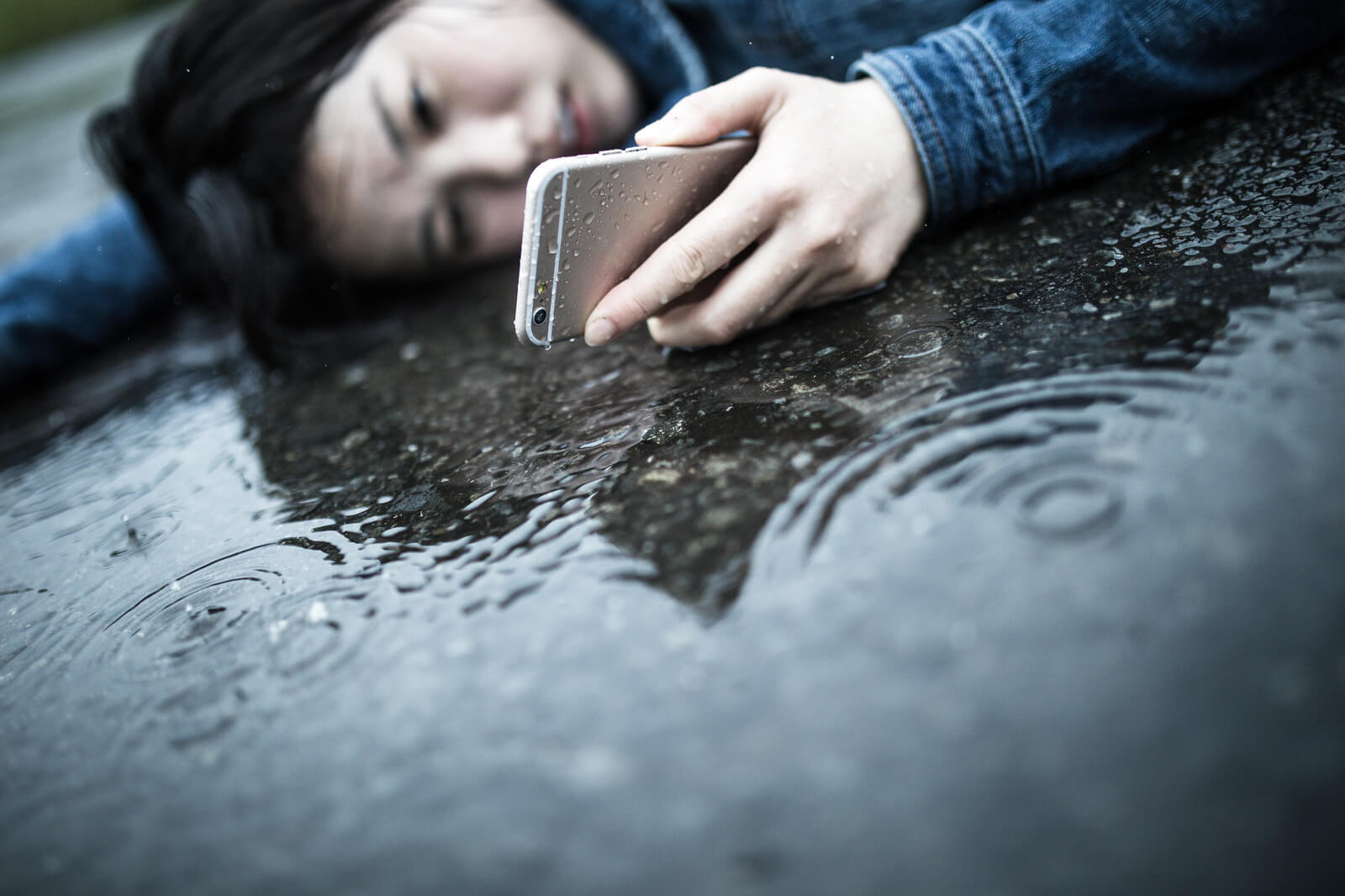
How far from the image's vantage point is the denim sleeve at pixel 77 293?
1.83m

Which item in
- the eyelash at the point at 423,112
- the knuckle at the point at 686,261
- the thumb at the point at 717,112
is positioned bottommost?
the knuckle at the point at 686,261

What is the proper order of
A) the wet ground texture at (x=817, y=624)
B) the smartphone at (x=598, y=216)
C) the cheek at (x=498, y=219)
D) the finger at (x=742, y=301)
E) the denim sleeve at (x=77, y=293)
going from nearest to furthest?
the wet ground texture at (x=817, y=624), the smartphone at (x=598, y=216), the finger at (x=742, y=301), the cheek at (x=498, y=219), the denim sleeve at (x=77, y=293)

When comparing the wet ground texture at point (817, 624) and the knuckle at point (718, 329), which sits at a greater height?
the knuckle at point (718, 329)

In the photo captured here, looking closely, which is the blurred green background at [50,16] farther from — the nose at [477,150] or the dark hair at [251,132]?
the nose at [477,150]

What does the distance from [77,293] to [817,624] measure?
2080 millimetres

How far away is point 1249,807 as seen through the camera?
0.38 m

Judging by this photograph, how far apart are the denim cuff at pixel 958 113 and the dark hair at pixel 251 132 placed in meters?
1.03

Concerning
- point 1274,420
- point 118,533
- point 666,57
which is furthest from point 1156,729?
point 666,57

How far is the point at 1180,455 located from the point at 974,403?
157 mm

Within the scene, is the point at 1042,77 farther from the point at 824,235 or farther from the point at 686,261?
the point at 686,261

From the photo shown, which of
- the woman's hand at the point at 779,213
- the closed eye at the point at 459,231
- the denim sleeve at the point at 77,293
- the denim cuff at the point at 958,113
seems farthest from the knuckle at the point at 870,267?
the denim sleeve at the point at 77,293

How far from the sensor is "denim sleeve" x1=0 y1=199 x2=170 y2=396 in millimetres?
1834

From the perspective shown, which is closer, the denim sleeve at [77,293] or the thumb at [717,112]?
the thumb at [717,112]

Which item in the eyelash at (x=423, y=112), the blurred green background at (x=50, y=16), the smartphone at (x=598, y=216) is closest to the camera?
the smartphone at (x=598, y=216)
